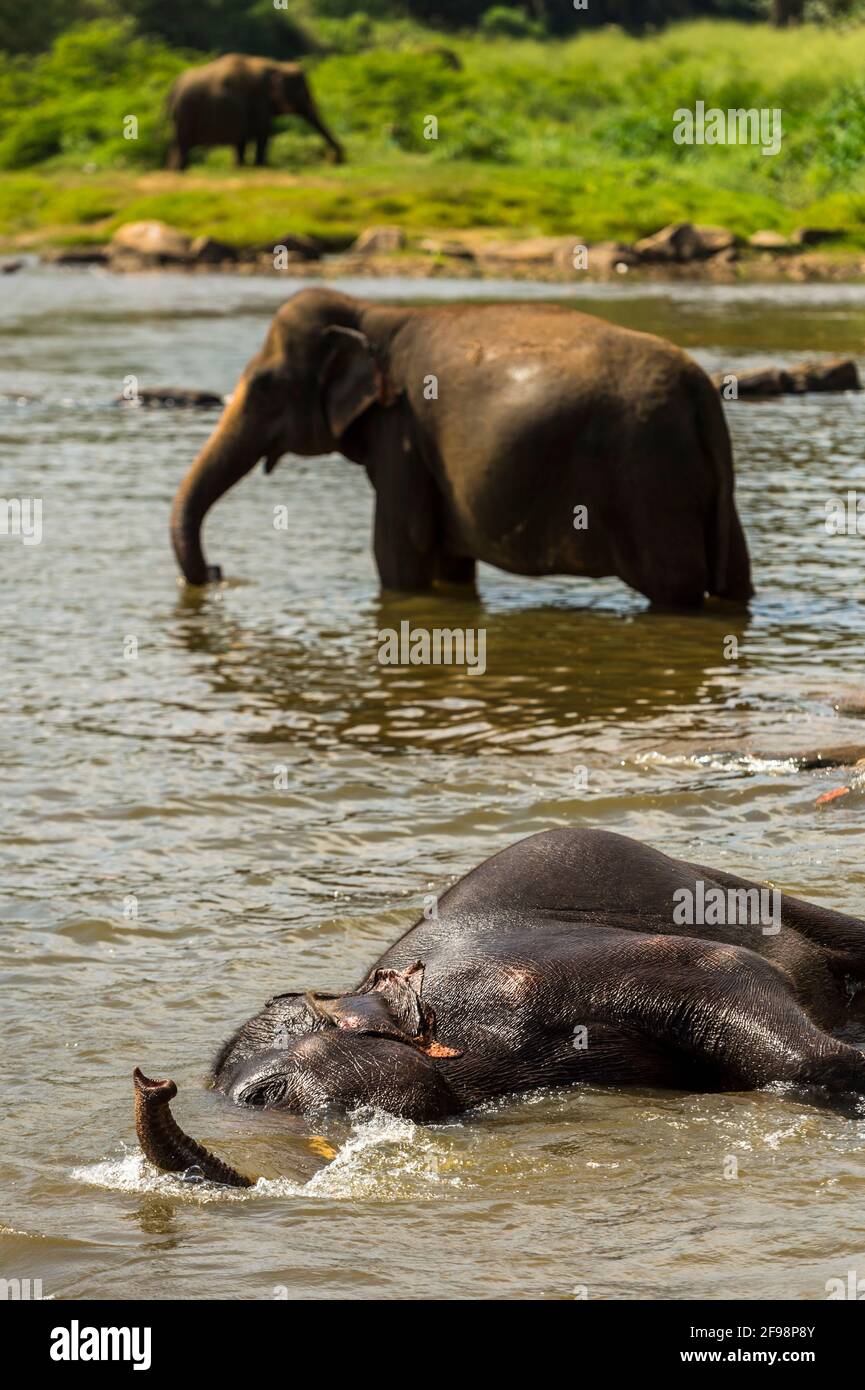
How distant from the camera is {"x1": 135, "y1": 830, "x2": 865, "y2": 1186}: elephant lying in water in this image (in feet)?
15.5

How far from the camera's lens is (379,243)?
36.0 meters

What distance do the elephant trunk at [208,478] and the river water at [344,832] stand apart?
29 cm

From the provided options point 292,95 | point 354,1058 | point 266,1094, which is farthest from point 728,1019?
point 292,95

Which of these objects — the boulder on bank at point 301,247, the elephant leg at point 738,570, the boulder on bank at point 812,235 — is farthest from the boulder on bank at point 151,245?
the elephant leg at point 738,570

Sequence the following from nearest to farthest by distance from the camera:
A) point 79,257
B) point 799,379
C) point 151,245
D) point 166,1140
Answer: point 166,1140
point 799,379
point 151,245
point 79,257

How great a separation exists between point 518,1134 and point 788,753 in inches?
151

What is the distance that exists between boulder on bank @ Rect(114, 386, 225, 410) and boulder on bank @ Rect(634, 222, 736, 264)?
52.1 feet

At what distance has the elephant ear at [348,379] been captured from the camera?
12000mm

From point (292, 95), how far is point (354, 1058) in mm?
40732

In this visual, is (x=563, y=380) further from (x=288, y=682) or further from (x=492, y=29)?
(x=492, y=29)

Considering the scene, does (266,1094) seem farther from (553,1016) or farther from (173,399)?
(173,399)

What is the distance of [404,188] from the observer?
133ft

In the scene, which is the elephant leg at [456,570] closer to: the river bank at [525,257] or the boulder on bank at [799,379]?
the boulder on bank at [799,379]

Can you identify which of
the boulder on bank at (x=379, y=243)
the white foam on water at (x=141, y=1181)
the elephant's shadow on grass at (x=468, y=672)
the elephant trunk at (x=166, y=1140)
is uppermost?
the boulder on bank at (x=379, y=243)
